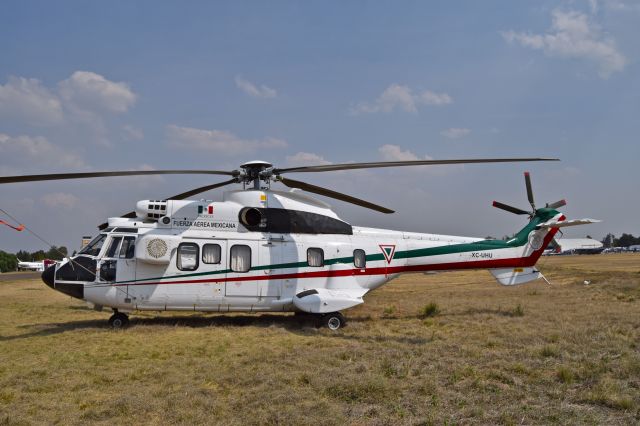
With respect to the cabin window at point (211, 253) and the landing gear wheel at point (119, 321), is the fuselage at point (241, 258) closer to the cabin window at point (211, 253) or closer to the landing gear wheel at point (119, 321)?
the cabin window at point (211, 253)

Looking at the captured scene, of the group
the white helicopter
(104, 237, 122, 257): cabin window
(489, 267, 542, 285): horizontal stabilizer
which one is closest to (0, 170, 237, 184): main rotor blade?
the white helicopter

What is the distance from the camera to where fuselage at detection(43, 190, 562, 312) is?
1246cm

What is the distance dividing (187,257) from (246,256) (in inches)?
60.4

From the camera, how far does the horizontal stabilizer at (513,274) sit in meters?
15.4

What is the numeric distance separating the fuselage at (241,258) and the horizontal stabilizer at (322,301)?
3 cm

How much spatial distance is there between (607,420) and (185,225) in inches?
412

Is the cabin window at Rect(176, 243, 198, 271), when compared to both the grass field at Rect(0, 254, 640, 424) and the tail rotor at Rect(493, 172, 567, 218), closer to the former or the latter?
the grass field at Rect(0, 254, 640, 424)

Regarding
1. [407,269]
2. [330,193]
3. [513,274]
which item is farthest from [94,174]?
[513,274]

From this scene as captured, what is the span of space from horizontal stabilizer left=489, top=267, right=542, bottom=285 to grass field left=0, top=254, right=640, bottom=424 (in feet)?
6.80

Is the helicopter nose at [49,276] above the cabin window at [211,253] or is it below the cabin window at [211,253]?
below

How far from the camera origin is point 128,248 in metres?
12.6

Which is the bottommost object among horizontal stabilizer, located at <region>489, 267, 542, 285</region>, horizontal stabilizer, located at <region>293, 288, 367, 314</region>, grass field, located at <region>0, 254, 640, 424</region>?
grass field, located at <region>0, 254, 640, 424</region>

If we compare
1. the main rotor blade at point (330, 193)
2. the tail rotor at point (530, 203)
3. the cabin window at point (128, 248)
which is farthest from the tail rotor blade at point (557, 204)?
the cabin window at point (128, 248)

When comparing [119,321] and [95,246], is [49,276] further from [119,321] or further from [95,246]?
[119,321]
